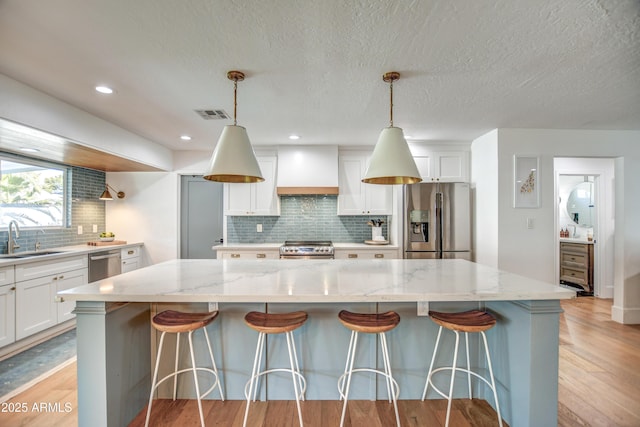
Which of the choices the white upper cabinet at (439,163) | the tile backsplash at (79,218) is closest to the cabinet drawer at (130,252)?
the tile backsplash at (79,218)

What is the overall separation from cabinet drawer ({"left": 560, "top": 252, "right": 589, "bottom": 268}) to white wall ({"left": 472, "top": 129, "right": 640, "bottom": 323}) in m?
1.26

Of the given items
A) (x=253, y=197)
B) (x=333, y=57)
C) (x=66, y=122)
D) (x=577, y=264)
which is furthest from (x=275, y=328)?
(x=577, y=264)

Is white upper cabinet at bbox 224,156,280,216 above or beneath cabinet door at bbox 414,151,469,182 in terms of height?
beneath

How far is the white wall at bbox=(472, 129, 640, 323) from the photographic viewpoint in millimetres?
3389

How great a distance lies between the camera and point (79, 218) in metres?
4.02

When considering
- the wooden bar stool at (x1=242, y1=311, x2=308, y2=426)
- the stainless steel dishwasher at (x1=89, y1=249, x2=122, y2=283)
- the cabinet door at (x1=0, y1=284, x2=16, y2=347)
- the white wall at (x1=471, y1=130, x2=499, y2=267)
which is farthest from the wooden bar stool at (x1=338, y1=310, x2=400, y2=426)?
the stainless steel dishwasher at (x1=89, y1=249, x2=122, y2=283)

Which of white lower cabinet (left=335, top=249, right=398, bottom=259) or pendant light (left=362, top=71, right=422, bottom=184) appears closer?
pendant light (left=362, top=71, right=422, bottom=184)

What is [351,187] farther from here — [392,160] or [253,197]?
[392,160]

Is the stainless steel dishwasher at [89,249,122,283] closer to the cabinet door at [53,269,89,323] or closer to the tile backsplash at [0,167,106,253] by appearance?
the cabinet door at [53,269,89,323]

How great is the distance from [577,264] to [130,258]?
690cm

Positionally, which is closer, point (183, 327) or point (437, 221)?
point (183, 327)

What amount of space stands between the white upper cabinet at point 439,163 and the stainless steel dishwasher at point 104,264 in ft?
14.1

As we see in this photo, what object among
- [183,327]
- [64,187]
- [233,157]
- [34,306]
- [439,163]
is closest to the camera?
[183,327]

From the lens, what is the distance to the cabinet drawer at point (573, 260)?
460 cm
